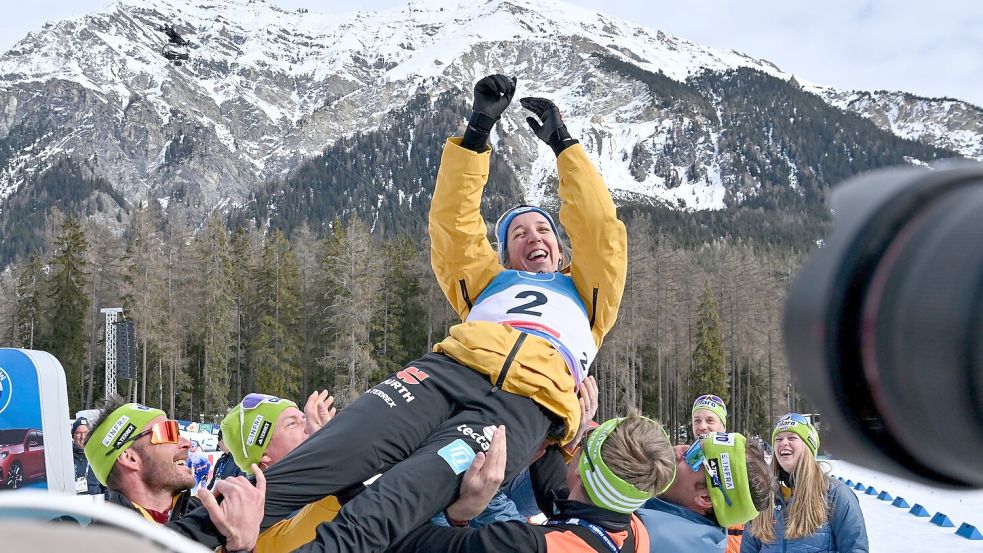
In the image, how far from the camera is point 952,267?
0.57 metres

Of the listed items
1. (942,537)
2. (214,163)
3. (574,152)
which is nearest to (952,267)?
(574,152)

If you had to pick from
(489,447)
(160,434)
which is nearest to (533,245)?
(489,447)

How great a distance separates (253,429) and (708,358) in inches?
1850

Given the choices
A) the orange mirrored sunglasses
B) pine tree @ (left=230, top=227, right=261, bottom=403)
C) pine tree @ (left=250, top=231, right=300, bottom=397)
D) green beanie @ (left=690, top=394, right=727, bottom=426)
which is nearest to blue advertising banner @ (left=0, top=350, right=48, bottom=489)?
the orange mirrored sunglasses

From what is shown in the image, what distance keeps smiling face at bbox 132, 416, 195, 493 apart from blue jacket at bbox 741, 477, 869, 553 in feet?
10.4

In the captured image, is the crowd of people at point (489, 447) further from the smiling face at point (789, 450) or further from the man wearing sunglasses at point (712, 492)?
the smiling face at point (789, 450)

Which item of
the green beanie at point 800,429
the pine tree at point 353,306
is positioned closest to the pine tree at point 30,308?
the pine tree at point 353,306

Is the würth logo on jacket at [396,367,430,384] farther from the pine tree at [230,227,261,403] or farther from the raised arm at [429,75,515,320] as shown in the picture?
A: the pine tree at [230,227,261,403]

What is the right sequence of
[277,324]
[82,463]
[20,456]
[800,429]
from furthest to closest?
[277,324] → [82,463] → [800,429] → [20,456]

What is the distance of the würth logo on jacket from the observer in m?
2.57

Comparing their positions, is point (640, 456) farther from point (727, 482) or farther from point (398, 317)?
point (398, 317)

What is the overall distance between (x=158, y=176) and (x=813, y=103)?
151972mm

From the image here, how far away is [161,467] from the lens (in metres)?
3.45

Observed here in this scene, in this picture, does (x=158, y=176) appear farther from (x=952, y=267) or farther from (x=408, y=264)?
(x=952, y=267)
